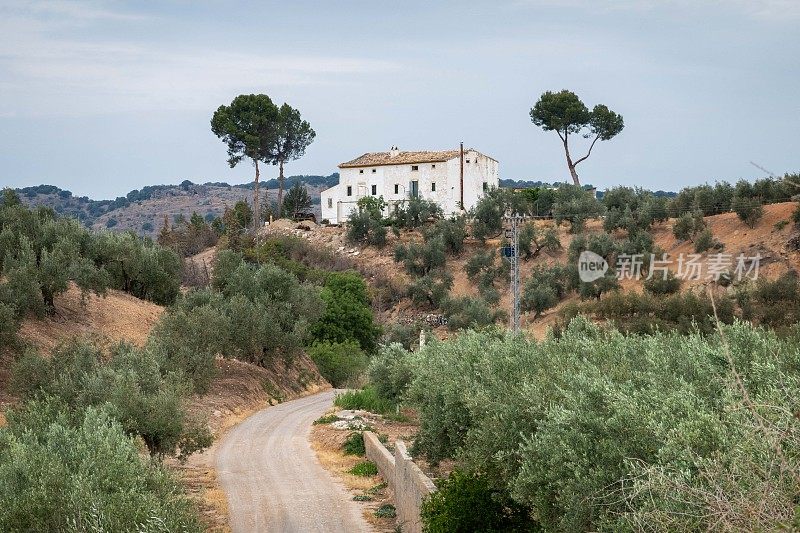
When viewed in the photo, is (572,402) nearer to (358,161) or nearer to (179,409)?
(179,409)

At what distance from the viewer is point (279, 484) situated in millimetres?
25047

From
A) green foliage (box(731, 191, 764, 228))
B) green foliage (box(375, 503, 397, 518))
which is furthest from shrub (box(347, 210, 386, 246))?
green foliage (box(375, 503, 397, 518))

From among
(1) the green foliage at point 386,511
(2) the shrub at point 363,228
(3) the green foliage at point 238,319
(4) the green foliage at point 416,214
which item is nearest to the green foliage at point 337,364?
(3) the green foliage at point 238,319

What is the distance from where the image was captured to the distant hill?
15662 cm

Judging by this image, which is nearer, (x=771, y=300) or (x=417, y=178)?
(x=771, y=300)

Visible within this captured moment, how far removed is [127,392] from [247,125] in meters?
71.3

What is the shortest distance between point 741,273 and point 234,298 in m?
27.1

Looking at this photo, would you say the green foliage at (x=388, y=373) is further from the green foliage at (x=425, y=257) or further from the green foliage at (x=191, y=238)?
the green foliage at (x=191, y=238)

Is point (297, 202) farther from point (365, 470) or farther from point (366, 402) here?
point (365, 470)

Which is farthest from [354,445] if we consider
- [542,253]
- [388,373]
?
[542,253]

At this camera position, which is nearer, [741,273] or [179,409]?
[179,409]

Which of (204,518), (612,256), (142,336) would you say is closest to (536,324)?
(612,256)

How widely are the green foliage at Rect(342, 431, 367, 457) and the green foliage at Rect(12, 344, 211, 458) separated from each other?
21.3ft

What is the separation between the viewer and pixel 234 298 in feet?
155
